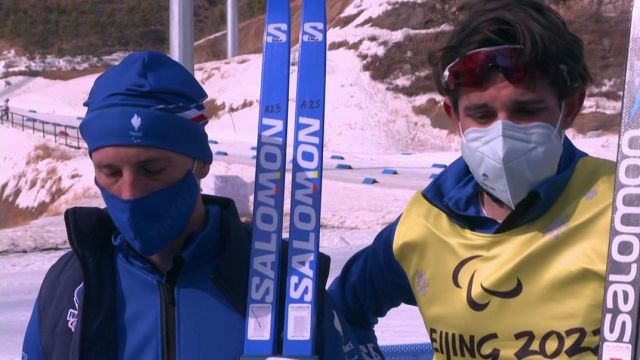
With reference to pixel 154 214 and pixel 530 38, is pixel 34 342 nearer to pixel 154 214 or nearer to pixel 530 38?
pixel 154 214

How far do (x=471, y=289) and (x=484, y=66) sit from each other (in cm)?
52

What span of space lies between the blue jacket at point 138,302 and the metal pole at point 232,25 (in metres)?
24.9

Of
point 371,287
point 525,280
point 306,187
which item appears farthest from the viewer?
point 371,287

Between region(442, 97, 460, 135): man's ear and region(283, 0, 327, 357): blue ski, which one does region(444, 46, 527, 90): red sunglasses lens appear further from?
region(283, 0, 327, 357): blue ski

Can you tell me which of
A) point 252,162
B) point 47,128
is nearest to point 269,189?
point 252,162

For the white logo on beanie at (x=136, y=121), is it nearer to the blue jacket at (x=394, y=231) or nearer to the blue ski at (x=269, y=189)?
the blue ski at (x=269, y=189)

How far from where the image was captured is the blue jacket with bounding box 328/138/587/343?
229 cm

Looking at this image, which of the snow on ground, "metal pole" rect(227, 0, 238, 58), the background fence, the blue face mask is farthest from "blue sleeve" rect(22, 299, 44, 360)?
"metal pole" rect(227, 0, 238, 58)

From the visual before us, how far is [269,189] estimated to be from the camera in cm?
252

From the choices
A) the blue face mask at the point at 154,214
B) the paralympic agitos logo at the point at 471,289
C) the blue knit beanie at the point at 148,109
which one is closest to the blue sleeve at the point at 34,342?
the blue face mask at the point at 154,214

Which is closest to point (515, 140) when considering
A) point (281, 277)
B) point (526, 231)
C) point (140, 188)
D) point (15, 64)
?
point (526, 231)

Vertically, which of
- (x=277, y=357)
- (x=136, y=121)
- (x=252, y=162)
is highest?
(x=136, y=121)

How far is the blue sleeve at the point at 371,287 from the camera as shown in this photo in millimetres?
2572

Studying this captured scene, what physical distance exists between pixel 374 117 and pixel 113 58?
3554cm
